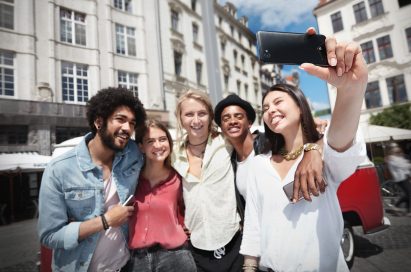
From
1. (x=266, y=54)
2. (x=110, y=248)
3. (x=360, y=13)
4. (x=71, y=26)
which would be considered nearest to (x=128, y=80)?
(x=71, y=26)

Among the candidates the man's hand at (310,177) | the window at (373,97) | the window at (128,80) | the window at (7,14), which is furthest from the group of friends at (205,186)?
the window at (7,14)

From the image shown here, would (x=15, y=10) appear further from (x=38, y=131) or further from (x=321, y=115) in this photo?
(x=321, y=115)

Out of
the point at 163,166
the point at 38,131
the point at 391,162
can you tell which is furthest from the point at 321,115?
the point at 38,131

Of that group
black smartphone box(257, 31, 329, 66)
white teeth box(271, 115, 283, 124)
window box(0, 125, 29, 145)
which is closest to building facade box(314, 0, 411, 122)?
white teeth box(271, 115, 283, 124)

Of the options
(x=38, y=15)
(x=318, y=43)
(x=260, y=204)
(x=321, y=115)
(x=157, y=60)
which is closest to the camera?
(x=318, y=43)

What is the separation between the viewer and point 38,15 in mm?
1301

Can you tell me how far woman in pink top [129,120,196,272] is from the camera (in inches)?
46.7

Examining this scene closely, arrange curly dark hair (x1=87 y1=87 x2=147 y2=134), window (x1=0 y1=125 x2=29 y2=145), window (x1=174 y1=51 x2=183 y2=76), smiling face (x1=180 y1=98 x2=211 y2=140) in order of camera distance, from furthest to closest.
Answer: window (x1=174 y1=51 x2=183 y2=76) < smiling face (x1=180 y1=98 x2=211 y2=140) < curly dark hair (x1=87 y1=87 x2=147 y2=134) < window (x1=0 y1=125 x2=29 y2=145)

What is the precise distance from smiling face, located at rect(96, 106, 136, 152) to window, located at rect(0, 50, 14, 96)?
1.38ft

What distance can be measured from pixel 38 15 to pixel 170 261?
155cm

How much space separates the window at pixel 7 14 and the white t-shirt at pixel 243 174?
4.62 feet

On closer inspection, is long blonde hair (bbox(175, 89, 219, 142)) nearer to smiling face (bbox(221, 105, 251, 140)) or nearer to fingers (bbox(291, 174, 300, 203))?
smiling face (bbox(221, 105, 251, 140))

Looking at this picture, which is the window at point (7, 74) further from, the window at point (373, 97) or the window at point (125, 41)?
the window at point (373, 97)

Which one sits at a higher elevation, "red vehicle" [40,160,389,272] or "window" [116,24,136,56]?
"window" [116,24,136,56]
